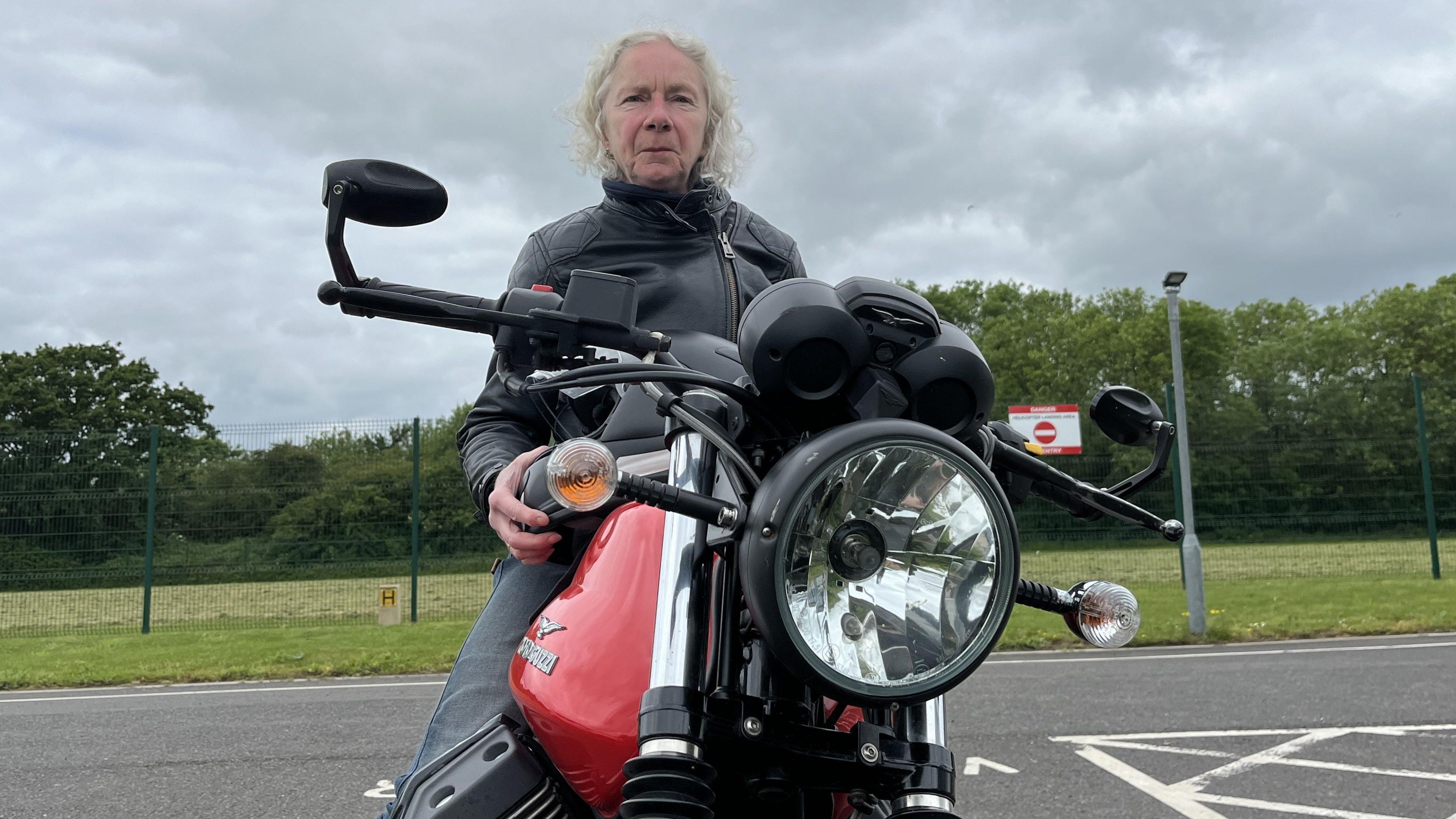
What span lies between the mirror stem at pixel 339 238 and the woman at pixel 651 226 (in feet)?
2.14

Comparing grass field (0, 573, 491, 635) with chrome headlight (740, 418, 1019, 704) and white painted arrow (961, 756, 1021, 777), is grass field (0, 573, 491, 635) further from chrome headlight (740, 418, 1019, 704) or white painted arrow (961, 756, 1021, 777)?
chrome headlight (740, 418, 1019, 704)

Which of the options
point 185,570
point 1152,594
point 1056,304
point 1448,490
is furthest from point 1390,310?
point 185,570

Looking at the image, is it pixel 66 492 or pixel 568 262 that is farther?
pixel 66 492

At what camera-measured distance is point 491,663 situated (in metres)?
1.66

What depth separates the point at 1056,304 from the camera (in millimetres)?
57625

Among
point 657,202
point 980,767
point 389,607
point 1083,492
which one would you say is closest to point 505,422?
point 657,202

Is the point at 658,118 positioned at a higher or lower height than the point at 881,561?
higher

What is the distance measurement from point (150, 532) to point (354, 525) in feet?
8.12

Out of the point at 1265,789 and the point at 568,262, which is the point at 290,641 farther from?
the point at 568,262

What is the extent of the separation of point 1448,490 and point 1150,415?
15415 millimetres

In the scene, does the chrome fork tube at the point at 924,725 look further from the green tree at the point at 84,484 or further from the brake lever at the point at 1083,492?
the green tree at the point at 84,484

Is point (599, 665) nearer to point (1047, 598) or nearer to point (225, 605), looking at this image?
point (1047, 598)

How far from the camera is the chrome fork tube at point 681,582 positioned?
1.04m

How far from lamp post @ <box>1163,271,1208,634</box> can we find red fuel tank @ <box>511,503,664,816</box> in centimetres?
856
